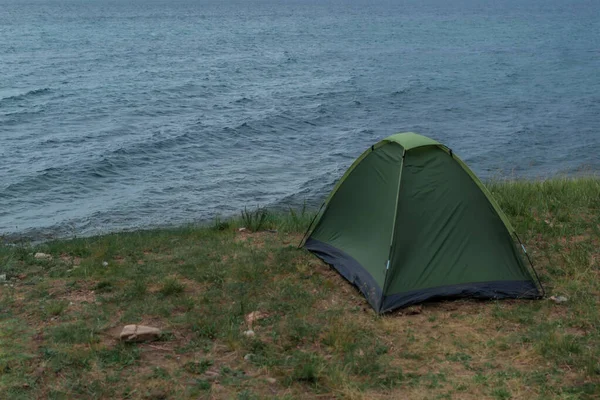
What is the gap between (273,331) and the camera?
7945 mm

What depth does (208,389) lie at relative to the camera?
664 cm

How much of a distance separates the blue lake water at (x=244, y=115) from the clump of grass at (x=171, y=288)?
8.28m

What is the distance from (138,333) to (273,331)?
5.12ft

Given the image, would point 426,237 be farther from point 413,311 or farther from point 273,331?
point 273,331

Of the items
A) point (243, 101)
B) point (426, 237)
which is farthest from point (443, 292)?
point (243, 101)

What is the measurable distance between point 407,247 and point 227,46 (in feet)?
174

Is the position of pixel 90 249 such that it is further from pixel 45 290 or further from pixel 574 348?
pixel 574 348

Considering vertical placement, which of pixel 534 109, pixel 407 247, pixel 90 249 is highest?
pixel 407 247

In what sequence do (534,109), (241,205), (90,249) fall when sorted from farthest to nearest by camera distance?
(534,109) < (241,205) < (90,249)

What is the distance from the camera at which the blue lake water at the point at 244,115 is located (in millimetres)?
20406

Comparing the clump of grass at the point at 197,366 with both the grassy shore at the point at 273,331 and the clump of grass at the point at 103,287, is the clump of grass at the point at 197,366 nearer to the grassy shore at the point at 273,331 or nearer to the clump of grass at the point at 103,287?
the grassy shore at the point at 273,331

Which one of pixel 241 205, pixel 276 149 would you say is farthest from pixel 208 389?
pixel 276 149

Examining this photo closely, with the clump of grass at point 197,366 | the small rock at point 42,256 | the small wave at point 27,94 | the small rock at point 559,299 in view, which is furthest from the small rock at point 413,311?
the small wave at point 27,94

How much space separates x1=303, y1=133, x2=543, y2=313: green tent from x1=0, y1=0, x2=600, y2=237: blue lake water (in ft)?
30.4
